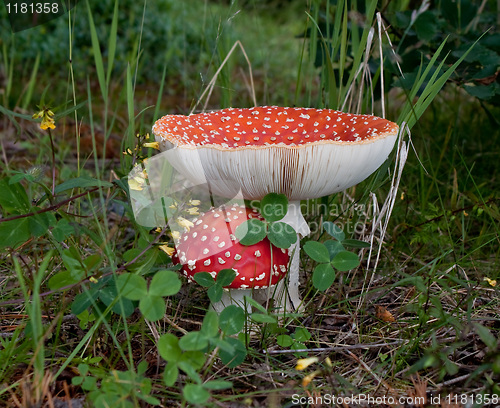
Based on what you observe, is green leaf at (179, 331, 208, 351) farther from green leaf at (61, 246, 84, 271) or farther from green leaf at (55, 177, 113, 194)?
green leaf at (55, 177, 113, 194)

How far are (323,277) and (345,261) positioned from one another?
12 cm

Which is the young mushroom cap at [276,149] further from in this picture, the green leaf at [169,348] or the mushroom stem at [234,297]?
the green leaf at [169,348]

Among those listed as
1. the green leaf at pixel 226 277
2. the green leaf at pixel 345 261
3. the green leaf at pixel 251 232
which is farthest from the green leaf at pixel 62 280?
the green leaf at pixel 345 261

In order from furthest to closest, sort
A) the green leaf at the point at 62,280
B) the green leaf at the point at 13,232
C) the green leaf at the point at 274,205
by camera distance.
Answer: the green leaf at the point at 274,205, the green leaf at the point at 13,232, the green leaf at the point at 62,280

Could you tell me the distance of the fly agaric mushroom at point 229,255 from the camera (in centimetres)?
209

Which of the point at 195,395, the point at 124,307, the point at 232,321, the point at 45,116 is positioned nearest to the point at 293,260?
the point at 232,321

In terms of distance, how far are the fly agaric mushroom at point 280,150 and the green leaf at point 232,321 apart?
22.9 inches

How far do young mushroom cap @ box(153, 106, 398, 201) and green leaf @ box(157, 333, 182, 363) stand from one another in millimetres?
735

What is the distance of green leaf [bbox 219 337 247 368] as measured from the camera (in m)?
1.78

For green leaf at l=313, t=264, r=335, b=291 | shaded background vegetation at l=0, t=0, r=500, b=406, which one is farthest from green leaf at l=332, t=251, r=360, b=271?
shaded background vegetation at l=0, t=0, r=500, b=406

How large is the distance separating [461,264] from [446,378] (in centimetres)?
83

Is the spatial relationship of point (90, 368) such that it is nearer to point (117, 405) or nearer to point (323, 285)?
point (117, 405)

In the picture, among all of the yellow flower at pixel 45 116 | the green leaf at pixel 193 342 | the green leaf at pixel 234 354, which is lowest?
the green leaf at pixel 234 354

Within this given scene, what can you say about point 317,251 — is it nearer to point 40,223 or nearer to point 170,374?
point 170,374
